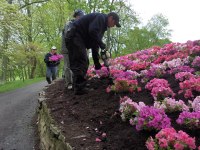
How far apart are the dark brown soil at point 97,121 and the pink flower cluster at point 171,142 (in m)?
0.31

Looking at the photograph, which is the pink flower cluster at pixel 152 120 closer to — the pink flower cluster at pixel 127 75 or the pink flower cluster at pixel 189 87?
the pink flower cluster at pixel 189 87

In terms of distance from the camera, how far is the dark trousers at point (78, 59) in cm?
732

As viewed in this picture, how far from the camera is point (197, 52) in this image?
28.4 feet

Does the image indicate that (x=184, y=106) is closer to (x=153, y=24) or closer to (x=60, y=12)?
(x=60, y=12)

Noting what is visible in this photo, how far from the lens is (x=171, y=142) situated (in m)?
3.74

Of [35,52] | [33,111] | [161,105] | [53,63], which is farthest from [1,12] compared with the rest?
[161,105]

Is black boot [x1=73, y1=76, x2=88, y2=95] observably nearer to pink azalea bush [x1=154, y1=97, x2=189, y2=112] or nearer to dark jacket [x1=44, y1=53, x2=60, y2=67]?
pink azalea bush [x1=154, y1=97, x2=189, y2=112]

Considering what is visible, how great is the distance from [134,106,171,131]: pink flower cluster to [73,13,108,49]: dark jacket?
2881 mm

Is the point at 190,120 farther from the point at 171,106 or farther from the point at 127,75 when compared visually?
the point at 127,75

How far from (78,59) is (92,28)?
88cm

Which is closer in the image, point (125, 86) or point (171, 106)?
point (171, 106)

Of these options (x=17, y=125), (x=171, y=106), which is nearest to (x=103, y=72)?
(x=17, y=125)

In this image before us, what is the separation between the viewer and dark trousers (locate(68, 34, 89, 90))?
24.0 feet

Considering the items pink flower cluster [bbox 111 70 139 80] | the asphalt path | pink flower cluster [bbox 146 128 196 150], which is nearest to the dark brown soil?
pink flower cluster [bbox 146 128 196 150]
